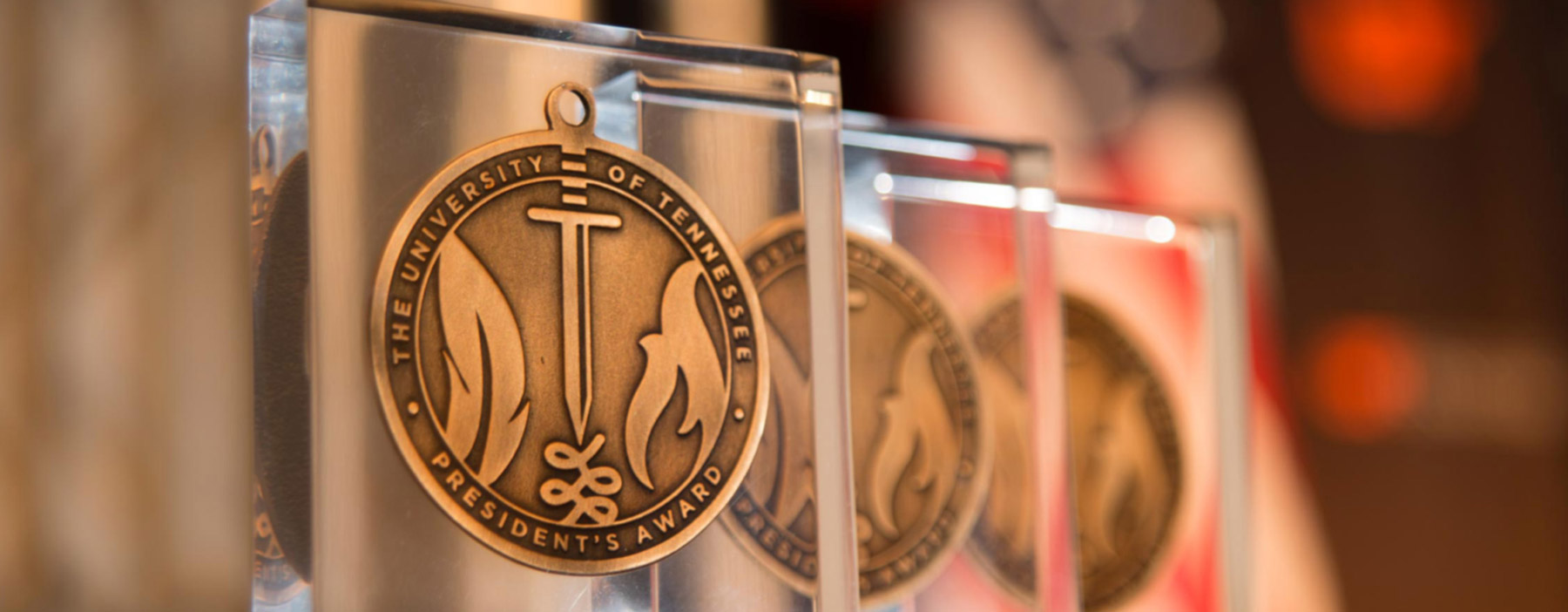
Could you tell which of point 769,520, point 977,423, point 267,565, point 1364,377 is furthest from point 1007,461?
point 1364,377

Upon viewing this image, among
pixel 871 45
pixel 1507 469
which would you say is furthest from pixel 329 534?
pixel 1507 469

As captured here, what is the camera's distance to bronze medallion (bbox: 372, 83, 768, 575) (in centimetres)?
39

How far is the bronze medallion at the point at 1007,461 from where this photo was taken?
532mm

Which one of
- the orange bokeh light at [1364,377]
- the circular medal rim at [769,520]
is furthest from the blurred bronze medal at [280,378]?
the orange bokeh light at [1364,377]

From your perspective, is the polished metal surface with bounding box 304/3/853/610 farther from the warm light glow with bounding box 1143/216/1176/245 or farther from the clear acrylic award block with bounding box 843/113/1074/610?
the warm light glow with bounding box 1143/216/1176/245

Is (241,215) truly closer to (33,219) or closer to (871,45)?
(33,219)

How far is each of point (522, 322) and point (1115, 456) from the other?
306 millimetres

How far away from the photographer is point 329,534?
37cm

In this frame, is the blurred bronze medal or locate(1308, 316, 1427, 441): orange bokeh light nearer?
the blurred bronze medal

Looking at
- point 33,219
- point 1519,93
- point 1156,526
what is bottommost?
point 1156,526

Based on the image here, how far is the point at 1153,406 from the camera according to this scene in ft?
2.11

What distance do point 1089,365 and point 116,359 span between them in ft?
1.20

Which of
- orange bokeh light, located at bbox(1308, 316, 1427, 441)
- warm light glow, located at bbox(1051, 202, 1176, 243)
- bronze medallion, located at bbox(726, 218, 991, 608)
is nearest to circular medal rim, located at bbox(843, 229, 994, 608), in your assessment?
bronze medallion, located at bbox(726, 218, 991, 608)

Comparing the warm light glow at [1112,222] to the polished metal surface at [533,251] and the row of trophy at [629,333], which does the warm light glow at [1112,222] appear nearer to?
the row of trophy at [629,333]
